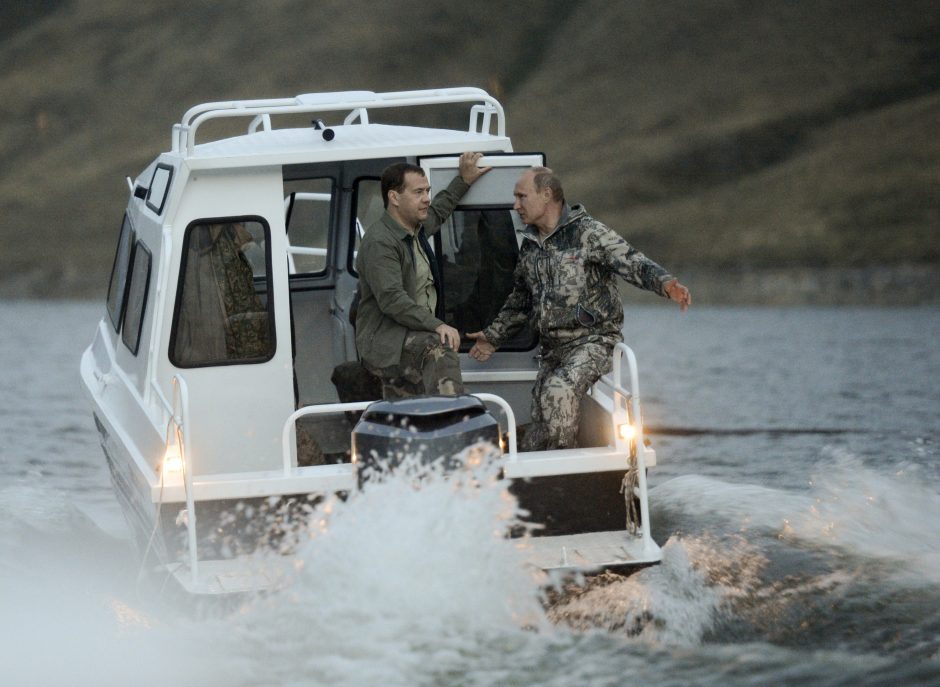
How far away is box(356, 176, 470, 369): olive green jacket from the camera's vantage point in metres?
7.12

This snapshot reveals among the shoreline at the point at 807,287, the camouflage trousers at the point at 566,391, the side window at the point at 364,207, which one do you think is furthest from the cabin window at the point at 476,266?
the shoreline at the point at 807,287

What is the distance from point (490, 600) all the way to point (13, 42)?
654 ft

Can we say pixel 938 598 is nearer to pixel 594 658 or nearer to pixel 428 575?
pixel 594 658

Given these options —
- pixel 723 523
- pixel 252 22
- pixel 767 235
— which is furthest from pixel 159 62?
pixel 723 523

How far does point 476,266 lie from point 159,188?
1797 mm

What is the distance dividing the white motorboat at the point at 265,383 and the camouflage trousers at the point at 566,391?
0.49 feet

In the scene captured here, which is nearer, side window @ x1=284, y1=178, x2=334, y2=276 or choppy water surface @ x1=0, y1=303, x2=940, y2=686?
choppy water surface @ x1=0, y1=303, x2=940, y2=686

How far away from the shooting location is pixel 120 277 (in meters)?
9.37

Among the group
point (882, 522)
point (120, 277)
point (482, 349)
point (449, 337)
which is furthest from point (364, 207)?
point (882, 522)

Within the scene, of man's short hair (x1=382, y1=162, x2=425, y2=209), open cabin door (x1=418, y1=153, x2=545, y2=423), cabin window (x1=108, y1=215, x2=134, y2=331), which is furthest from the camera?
cabin window (x1=108, y1=215, x2=134, y2=331)

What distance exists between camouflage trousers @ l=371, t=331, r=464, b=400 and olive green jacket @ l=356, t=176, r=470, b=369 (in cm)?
5

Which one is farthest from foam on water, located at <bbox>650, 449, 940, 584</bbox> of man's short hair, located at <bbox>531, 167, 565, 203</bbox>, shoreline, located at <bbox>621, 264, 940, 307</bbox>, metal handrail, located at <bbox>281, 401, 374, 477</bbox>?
shoreline, located at <bbox>621, 264, 940, 307</bbox>

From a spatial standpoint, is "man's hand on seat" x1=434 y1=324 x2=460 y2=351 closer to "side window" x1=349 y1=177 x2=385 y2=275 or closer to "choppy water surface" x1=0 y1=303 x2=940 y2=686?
"choppy water surface" x1=0 y1=303 x2=940 y2=686

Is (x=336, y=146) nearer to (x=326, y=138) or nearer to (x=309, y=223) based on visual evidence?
(x=326, y=138)
